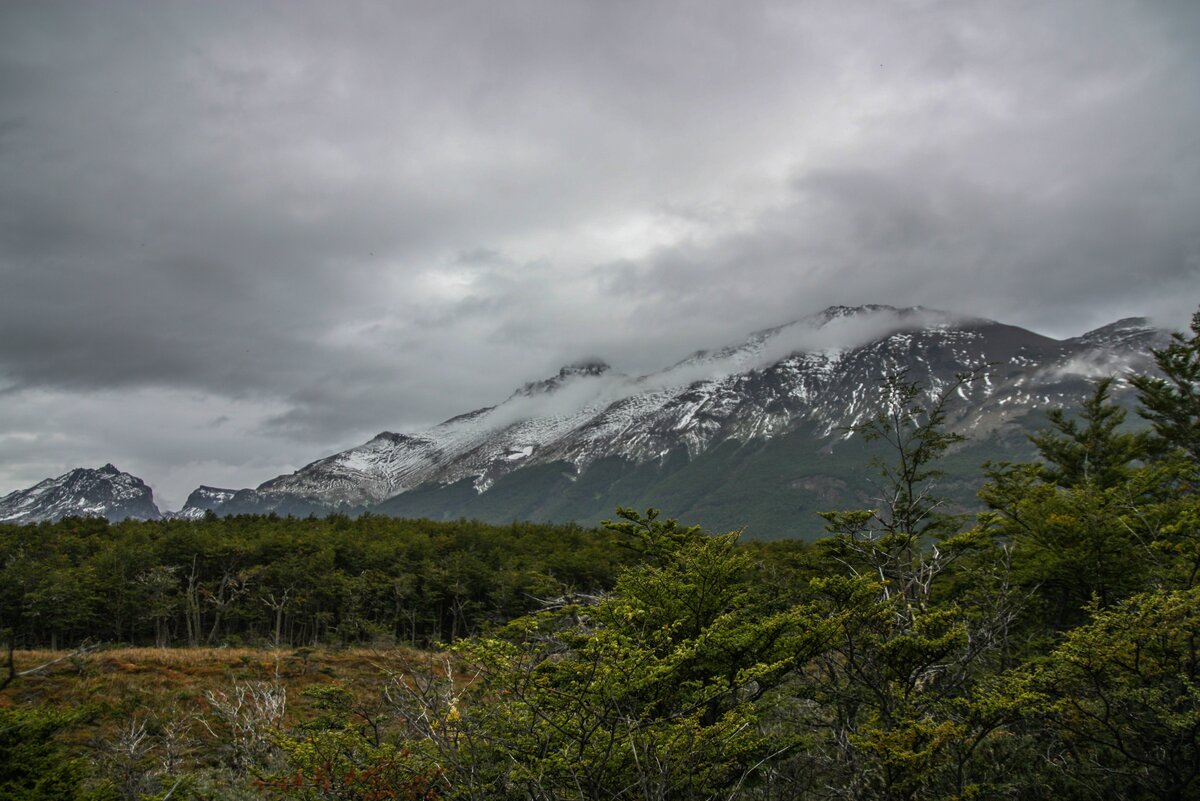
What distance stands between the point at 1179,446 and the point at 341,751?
37.4 metres

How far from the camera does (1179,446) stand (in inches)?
1209

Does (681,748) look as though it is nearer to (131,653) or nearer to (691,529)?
(691,529)

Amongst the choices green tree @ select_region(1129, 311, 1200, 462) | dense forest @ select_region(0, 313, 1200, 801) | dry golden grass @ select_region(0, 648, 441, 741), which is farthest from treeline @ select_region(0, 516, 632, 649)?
green tree @ select_region(1129, 311, 1200, 462)

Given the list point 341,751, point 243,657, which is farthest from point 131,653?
point 341,751

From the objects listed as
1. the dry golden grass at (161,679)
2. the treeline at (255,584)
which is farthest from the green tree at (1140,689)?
the treeline at (255,584)

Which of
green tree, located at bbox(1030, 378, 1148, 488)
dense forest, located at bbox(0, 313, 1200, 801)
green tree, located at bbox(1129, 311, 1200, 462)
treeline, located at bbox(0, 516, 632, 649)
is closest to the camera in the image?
dense forest, located at bbox(0, 313, 1200, 801)

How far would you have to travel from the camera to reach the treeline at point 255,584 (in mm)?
55000

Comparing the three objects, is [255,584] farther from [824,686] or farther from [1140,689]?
[1140,689]

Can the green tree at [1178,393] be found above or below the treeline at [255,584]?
above

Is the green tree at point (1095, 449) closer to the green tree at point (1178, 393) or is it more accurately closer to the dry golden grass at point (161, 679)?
the green tree at point (1178, 393)

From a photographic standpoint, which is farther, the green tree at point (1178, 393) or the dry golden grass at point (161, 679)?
the dry golden grass at point (161, 679)

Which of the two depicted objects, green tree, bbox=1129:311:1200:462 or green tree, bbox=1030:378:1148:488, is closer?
green tree, bbox=1129:311:1200:462

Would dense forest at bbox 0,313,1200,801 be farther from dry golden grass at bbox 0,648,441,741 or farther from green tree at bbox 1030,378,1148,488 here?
green tree at bbox 1030,378,1148,488

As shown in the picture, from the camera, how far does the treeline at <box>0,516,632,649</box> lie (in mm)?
55000
